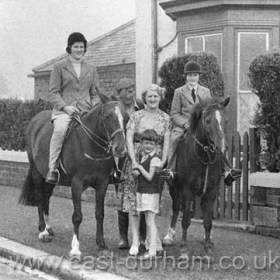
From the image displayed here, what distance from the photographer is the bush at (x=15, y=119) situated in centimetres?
1642

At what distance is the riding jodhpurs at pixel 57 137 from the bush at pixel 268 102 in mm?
3004

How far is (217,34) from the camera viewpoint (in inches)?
628

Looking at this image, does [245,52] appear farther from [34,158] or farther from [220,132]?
[220,132]

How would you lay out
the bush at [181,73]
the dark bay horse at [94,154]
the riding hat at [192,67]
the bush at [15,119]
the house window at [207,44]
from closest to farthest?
the dark bay horse at [94,154], the riding hat at [192,67], the bush at [181,73], the house window at [207,44], the bush at [15,119]

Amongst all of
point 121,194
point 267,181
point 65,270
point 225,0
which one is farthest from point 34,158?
point 225,0

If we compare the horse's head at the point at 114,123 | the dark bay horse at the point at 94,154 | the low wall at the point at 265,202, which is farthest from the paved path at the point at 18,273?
the low wall at the point at 265,202

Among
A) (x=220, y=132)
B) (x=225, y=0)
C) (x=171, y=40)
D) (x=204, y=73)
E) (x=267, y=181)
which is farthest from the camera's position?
(x=171, y=40)

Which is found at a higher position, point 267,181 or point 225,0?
point 225,0

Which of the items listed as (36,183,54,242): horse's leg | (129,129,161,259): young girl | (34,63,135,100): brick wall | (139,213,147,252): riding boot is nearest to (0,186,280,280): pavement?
(36,183,54,242): horse's leg

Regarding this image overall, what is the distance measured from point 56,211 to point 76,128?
4094 millimetres

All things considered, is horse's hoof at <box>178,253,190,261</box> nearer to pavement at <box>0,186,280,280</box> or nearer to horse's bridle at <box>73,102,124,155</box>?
pavement at <box>0,186,280,280</box>

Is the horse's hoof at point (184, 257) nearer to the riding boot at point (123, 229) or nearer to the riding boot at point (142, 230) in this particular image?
the riding boot at point (142, 230)

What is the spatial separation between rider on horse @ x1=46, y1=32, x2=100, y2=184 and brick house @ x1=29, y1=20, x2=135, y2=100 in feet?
32.5

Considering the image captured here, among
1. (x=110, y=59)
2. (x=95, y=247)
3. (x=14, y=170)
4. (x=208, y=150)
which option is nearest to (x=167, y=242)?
(x=95, y=247)
